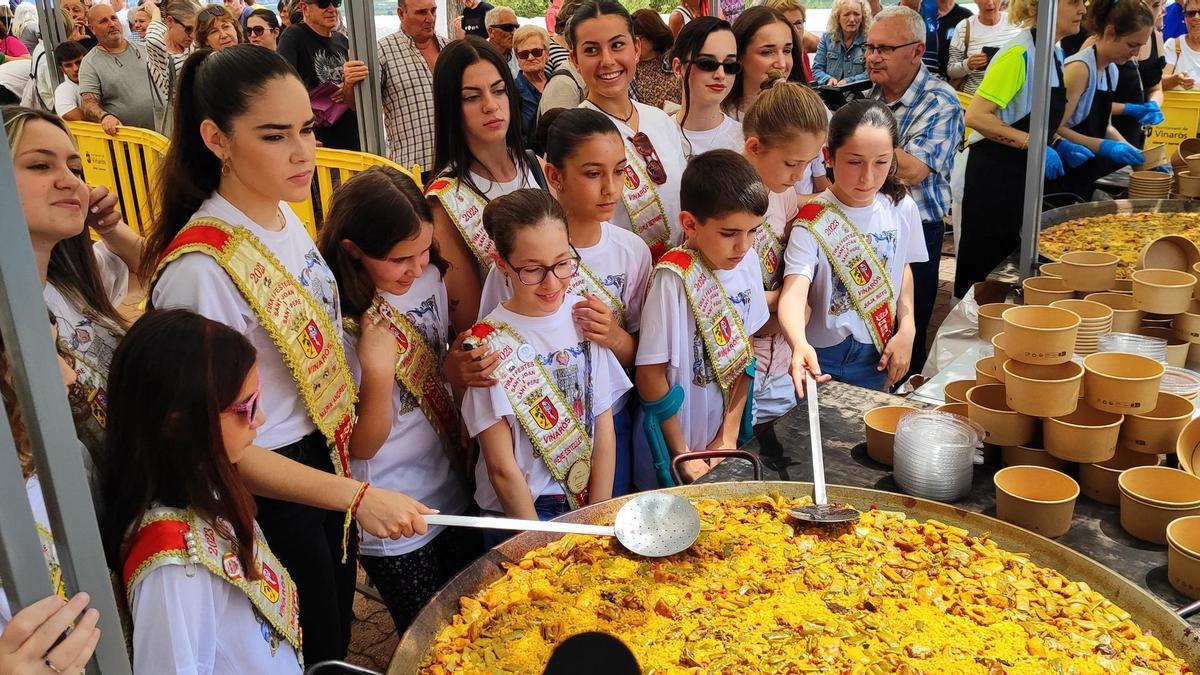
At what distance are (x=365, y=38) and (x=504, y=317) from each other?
2.47 metres

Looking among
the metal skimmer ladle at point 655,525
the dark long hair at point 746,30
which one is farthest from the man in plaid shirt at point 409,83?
the metal skimmer ladle at point 655,525

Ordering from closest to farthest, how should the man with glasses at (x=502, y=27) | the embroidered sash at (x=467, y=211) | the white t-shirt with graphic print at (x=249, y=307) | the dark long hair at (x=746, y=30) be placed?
the white t-shirt with graphic print at (x=249, y=307) → the embroidered sash at (x=467, y=211) → the dark long hair at (x=746, y=30) → the man with glasses at (x=502, y=27)

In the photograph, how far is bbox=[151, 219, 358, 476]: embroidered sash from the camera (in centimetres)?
178

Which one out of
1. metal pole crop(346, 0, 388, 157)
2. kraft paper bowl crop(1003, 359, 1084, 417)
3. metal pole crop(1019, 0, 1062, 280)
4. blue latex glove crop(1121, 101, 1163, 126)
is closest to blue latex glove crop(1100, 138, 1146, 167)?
blue latex glove crop(1121, 101, 1163, 126)

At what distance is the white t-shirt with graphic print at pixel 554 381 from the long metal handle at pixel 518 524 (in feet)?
1.49

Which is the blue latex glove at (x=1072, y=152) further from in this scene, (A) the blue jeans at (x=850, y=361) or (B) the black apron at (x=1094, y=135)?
(A) the blue jeans at (x=850, y=361)

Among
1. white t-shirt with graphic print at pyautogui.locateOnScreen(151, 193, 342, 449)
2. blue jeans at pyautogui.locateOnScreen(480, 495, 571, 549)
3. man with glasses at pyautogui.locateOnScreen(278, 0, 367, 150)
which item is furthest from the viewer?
man with glasses at pyautogui.locateOnScreen(278, 0, 367, 150)

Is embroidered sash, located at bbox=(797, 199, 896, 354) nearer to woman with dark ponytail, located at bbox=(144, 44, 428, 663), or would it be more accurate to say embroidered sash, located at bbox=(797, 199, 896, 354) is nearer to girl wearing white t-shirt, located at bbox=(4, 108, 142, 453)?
woman with dark ponytail, located at bbox=(144, 44, 428, 663)

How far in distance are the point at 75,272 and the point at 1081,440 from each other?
2.11m

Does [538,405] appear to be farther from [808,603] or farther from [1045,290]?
[1045,290]

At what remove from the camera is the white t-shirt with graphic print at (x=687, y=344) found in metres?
2.51

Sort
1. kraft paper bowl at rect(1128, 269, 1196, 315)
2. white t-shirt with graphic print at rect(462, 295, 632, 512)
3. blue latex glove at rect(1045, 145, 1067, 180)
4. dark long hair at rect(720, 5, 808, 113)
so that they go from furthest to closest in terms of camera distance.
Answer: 1. blue latex glove at rect(1045, 145, 1067, 180)
2. dark long hair at rect(720, 5, 808, 113)
3. kraft paper bowl at rect(1128, 269, 1196, 315)
4. white t-shirt with graphic print at rect(462, 295, 632, 512)

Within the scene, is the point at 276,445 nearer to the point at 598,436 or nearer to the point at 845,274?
the point at 598,436

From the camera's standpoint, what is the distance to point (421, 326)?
233cm
